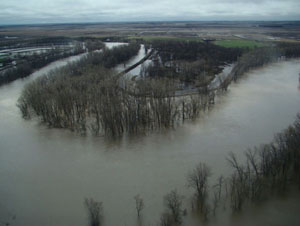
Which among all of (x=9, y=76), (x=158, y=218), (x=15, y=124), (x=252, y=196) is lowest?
(x=158, y=218)

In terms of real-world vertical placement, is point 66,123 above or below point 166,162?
above

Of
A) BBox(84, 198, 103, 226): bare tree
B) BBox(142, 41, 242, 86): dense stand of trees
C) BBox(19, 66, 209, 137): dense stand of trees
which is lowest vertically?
BBox(84, 198, 103, 226): bare tree

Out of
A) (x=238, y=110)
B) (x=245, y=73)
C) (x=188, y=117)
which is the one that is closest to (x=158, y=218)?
(x=188, y=117)

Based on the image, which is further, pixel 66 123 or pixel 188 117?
pixel 188 117

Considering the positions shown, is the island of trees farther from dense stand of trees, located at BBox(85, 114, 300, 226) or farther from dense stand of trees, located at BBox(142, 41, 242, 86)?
dense stand of trees, located at BBox(85, 114, 300, 226)

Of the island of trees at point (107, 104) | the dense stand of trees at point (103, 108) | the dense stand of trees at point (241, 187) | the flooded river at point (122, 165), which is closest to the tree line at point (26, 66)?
the island of trees at point (107, 104)

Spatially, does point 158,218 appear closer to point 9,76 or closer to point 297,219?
point 297,219

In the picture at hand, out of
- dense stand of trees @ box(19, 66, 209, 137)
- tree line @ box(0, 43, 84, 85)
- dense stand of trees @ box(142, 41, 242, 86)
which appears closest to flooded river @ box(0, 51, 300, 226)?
dense stand of trees @ box(19, 66, 209, 137)

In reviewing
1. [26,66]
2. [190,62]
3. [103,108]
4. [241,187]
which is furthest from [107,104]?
[190,62]
